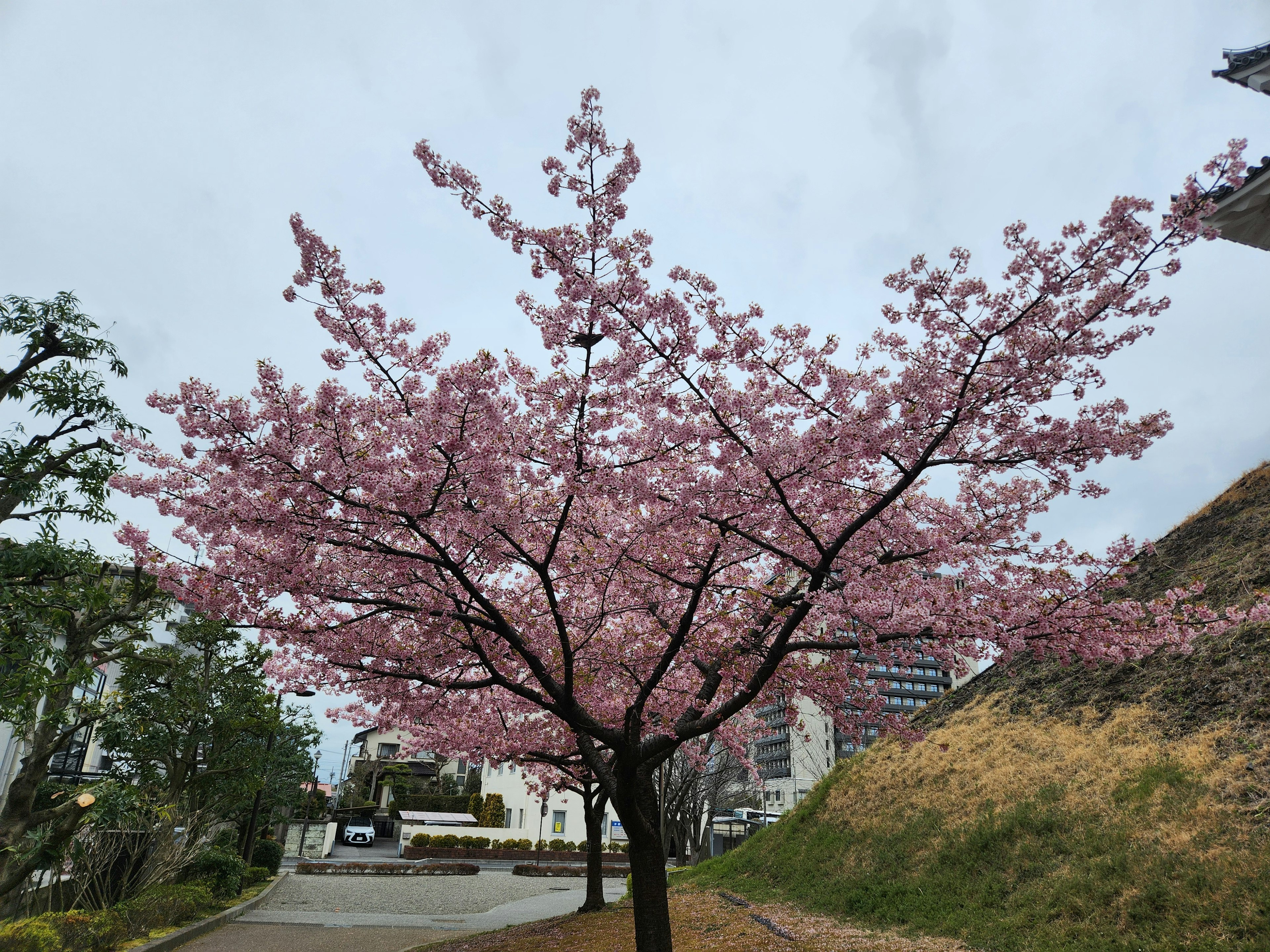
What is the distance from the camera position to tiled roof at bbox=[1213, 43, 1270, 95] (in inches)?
368

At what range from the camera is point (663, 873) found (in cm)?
830

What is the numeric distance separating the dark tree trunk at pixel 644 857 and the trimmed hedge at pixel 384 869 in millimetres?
25178

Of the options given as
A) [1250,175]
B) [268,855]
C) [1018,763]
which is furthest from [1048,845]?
[268,855]

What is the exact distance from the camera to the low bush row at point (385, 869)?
28625 millimetres

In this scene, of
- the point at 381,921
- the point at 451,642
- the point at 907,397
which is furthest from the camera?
the point at 381,921

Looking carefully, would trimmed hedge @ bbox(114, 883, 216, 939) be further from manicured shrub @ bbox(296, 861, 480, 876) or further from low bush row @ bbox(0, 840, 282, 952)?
manicured shrub @ bbox(296, 861, 480, 876)

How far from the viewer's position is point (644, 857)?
8242 mm

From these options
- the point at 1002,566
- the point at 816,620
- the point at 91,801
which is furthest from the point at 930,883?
the point at 91,801

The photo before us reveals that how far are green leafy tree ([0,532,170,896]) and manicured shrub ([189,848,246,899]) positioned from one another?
6.14 meters

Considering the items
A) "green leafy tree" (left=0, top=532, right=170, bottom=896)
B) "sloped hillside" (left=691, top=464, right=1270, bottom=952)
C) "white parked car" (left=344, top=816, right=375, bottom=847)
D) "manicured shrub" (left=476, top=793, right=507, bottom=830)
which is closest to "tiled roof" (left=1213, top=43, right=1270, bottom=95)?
"sloped hillside" (left=691, top=464, right=1270, bottom=952)

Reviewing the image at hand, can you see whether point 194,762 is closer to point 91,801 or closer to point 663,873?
point 91,801

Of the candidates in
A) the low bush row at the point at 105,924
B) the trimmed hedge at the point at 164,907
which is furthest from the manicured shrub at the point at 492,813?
the low bush row at the point at 105,924

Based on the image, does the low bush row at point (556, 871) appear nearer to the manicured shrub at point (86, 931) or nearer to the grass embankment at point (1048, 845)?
the grass embankment at point (1048, 845)

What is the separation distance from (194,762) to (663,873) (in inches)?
529
